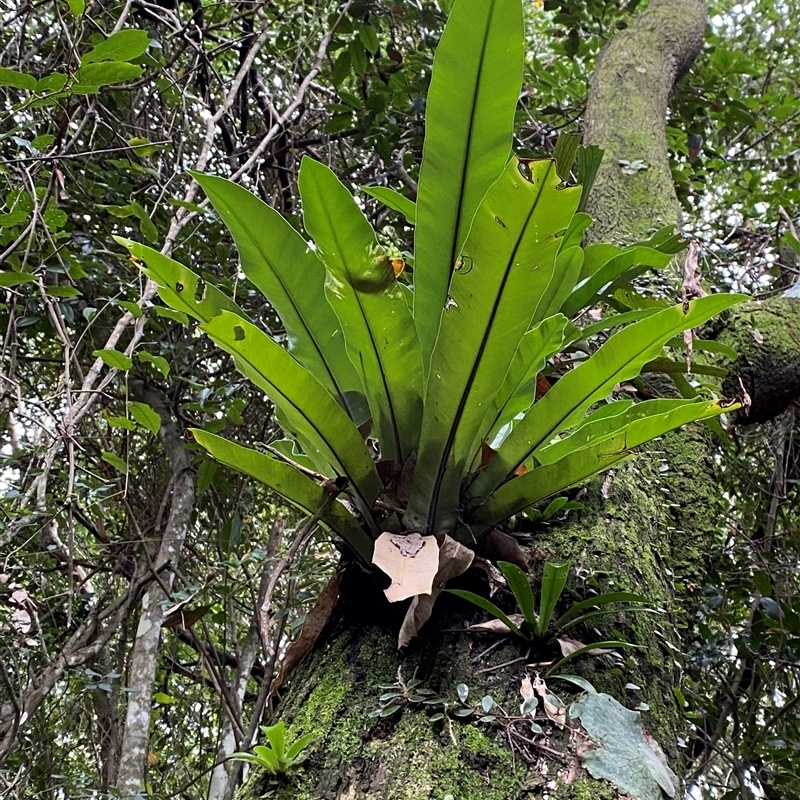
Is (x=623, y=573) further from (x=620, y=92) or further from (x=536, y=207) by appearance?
(x=620, y=92)

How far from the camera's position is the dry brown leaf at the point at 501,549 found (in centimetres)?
75

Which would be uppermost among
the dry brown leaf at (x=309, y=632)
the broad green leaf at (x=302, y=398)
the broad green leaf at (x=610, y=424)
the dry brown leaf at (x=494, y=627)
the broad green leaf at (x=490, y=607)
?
the broad green leaf at (x=610, y=424)

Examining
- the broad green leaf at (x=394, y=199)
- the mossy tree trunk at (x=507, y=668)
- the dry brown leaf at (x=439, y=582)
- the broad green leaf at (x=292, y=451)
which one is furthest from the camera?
the broad green leaf at (x=394, y=199)

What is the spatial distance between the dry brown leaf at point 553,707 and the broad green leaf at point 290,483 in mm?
235

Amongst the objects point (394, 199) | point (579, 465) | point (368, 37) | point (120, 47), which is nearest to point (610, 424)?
point (579, 465)

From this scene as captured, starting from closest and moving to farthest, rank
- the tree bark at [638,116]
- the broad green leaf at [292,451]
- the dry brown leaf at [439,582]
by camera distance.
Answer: the dry brown leaf at [439,582] → the broad green leaf at [292,451] → the tree bark at [638,116]

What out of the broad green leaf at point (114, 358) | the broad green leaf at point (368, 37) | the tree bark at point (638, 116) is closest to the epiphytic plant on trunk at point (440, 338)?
the broad green leaf at point (114, 358)

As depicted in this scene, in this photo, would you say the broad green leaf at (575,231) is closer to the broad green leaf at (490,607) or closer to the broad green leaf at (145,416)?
the broad green leaf at (490,607)

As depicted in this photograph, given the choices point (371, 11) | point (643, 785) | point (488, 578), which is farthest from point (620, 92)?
point (643, 785)

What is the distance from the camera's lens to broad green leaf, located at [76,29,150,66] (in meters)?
0.96

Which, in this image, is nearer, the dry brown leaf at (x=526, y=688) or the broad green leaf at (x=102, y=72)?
the dry brown leaf at (x=526, y=688)

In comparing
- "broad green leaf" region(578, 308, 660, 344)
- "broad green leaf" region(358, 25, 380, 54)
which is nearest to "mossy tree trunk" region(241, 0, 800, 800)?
"broad green leaf" region(578, 308, 660, 344)

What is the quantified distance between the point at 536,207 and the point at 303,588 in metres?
1.57

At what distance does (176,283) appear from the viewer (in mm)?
690
